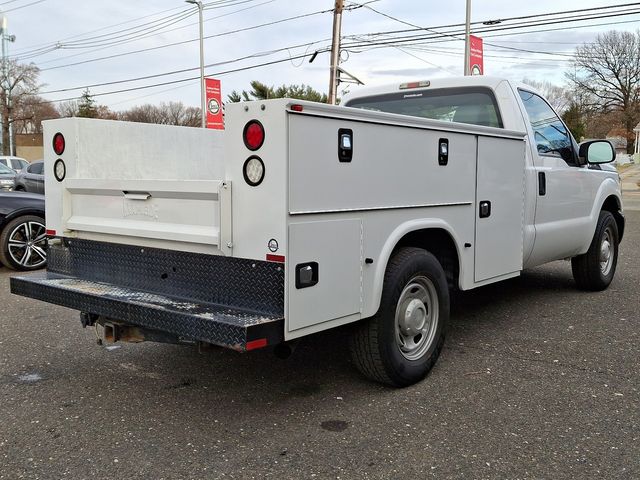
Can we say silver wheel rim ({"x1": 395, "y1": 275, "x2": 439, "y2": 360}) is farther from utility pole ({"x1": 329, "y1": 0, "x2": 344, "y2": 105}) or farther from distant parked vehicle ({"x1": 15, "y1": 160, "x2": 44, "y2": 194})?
utility pole ({"x1": 329, "y1": 0, "x2": 344, "y2": 105})

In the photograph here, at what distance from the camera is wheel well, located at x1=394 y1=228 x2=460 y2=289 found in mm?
4020

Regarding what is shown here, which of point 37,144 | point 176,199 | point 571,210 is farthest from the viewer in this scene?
point 37,144

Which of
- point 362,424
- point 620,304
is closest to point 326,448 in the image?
point 362,424

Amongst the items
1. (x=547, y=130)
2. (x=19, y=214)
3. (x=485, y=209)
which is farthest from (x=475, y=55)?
(x=485, y=209)

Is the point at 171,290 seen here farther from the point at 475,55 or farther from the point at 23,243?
the point at 475,55

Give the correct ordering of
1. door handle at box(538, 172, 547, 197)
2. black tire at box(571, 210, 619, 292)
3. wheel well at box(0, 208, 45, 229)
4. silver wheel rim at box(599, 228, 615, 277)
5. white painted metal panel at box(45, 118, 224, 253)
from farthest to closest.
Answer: wheel well at box(0, 208, 45, 229)
silver wheel rim at box(599, 228, 615, 277)
black tire at box(571, 210, 619, 292)
door handle at box(538, 172, 547, 197)
white painted metal panel at box(45, 118, 224, 253)

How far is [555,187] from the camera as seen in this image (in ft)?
18.3

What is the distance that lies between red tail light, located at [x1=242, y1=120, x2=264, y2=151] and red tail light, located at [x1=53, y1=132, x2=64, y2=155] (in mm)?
1633

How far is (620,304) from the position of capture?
245 inches

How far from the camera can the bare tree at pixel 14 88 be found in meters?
50.0

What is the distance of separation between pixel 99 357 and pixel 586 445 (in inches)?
132

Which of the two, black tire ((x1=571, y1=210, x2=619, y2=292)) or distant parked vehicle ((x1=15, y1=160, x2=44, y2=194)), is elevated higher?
distant parked vehicle ((x1=15, y1=160, x2=44, y2=194))

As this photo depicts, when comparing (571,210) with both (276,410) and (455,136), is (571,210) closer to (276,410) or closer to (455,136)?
(455,136)

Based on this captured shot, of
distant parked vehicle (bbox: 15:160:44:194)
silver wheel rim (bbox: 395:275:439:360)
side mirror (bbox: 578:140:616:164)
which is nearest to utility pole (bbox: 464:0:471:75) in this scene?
distant parked vehicle (bbox: 15:160:44:194)
